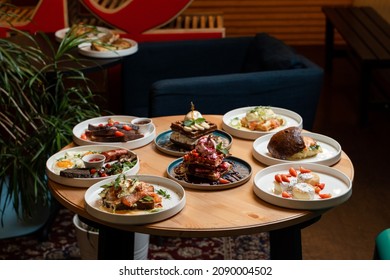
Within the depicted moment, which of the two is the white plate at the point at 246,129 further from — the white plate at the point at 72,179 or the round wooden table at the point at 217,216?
the white plate at the point at 72,179

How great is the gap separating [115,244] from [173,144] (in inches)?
20.3

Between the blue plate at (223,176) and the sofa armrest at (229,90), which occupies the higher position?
the blue plate at (223,176)

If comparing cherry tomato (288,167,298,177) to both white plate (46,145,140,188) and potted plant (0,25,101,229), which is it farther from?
potted plant (0,25,101,229)

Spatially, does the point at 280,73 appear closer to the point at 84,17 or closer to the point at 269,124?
the point at 269,124

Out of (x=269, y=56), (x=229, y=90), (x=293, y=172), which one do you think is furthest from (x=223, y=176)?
(x=269, y=56)

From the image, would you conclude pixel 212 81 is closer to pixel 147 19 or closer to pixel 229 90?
pixel 229 90

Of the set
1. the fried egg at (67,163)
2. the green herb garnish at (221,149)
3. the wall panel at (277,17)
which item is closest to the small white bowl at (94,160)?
the fried egg at (67,163)

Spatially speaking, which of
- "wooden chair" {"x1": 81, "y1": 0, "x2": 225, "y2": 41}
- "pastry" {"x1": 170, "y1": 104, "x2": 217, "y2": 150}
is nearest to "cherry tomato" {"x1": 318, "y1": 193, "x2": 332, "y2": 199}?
"pastry" {"x1": 170, "y1": 104, "x2": 217, "y2": 150}

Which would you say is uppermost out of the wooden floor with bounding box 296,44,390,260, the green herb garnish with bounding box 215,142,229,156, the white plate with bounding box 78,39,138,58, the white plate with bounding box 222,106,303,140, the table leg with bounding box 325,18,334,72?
the green herb garnish with bounding box 215,142,229,156

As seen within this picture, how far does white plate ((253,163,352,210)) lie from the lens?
98.0 inches

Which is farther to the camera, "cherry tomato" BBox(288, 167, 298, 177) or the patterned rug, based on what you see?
the patterned rug

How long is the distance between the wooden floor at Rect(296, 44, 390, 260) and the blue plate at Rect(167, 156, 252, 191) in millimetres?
1206

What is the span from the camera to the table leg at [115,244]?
2760 mm

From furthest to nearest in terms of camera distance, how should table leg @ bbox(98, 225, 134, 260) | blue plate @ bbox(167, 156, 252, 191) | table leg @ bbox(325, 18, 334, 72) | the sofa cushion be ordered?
table leg @ bbox(325, 18, 334, 72)
the sofa cushion
table leg @ bbox(98, 225, 134, 260)
blue plate @ bbox(167, 156, 252, 191)
